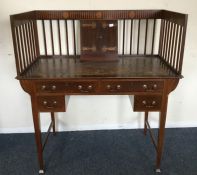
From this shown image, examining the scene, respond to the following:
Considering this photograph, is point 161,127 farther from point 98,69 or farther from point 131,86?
point 98,69

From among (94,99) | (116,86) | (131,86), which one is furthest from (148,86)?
(94,99)

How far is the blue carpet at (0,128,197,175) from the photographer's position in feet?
6.49

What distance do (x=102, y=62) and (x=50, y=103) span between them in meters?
0.56

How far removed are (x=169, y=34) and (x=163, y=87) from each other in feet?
1.59

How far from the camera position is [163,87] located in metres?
1.69

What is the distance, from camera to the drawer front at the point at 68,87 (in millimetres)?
1675

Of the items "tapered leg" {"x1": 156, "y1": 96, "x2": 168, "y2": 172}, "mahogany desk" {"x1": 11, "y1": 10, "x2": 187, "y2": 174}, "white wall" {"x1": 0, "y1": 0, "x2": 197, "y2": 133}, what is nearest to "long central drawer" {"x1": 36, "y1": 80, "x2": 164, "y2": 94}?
"mahogany desk" {"x1": 11, "y1": 10, "x2": 187, "y2": 174}

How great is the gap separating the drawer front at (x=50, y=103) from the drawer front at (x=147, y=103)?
0.55 m

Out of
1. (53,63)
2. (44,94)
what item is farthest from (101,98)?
(44,94)

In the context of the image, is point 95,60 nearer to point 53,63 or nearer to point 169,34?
point 53,63

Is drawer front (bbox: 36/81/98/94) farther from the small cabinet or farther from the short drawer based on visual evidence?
the small cabinet

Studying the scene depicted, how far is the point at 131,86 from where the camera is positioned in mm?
1696

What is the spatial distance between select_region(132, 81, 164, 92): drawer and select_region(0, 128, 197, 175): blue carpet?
0.72 metres

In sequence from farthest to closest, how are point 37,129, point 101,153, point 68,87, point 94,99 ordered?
point 94,99 → point 101,153 → point 37,129 → point 68,87
